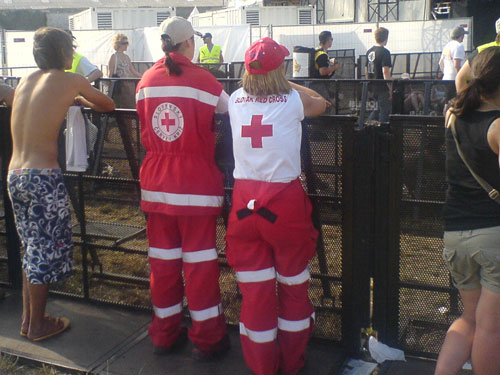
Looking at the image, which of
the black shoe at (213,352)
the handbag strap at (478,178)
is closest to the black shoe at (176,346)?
the black shoe at (213,352)

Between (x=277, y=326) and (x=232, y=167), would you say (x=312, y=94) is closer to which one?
(x=232, y=167)

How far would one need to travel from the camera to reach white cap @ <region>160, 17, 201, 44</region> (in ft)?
11.5

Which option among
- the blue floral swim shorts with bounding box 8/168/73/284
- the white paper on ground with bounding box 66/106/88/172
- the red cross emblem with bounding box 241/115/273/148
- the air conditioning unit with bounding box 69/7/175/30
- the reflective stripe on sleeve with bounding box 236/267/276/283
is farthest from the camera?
the air conditioning unit with bounding box 69/7/175/30

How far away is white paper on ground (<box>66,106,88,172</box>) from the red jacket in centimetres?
81

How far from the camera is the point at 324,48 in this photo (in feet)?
37.2

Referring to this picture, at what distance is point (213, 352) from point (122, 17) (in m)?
26.3

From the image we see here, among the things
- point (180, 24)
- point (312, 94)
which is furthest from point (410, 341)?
point (180, 24)

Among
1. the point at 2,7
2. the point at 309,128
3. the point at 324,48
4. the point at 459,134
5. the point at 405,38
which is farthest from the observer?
the point at 2,7

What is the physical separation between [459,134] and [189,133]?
1437 millimetres

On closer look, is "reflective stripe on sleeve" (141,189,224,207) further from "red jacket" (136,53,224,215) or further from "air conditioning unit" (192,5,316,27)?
"air conditioning unit" (192,5,316,27)

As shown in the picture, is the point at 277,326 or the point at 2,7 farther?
the point at 2,7

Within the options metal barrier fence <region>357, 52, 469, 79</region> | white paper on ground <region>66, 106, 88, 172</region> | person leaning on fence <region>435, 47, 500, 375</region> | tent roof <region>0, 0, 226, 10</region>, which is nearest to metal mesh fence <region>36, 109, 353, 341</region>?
white paper on ground <region>66, 106, 88, 172</region>

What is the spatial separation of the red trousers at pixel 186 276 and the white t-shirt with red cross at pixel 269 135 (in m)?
0.54

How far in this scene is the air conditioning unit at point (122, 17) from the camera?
2752 centimetres
